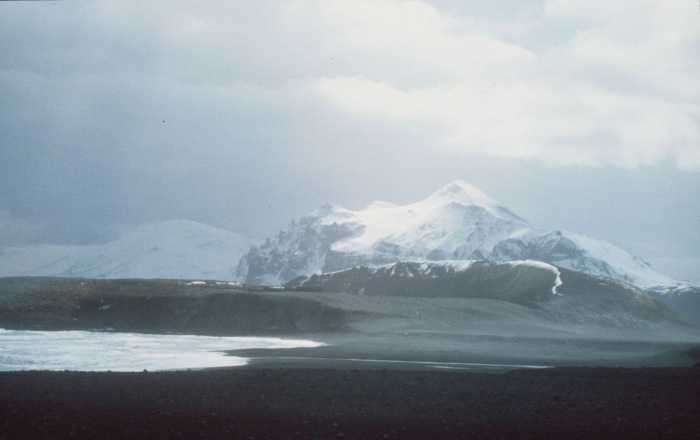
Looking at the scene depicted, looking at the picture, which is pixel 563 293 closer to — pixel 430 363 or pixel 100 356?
pixel 430 363

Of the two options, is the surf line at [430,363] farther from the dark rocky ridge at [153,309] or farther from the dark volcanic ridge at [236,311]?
the dark rocky ridge at [153,309]

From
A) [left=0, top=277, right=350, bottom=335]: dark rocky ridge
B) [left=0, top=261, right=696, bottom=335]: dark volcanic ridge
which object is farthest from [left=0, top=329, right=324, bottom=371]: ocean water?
[left=0, top=261, right=696, bottom=335]: dark volcanic ridge

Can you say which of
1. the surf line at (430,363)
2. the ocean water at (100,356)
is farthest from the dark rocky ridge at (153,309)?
the surf line at (430,363)

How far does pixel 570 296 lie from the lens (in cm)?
17038

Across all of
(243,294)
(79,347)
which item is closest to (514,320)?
(243,294)

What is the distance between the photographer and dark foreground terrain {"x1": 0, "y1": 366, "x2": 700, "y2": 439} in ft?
70.4

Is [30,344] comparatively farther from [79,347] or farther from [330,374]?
[330,374]

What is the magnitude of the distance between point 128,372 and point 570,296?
475 ft

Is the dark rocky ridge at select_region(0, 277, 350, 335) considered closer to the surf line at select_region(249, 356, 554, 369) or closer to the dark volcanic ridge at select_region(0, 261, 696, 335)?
the dark volcanic ridge at select_region(0, 261, 696, 335)

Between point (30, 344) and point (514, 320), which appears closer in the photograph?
point (30, 344)

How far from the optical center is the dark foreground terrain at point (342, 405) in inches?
845

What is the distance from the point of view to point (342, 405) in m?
27.4

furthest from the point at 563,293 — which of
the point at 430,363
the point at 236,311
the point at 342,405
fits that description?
the point at 342,405

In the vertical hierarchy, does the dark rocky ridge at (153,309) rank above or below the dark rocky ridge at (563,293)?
below
